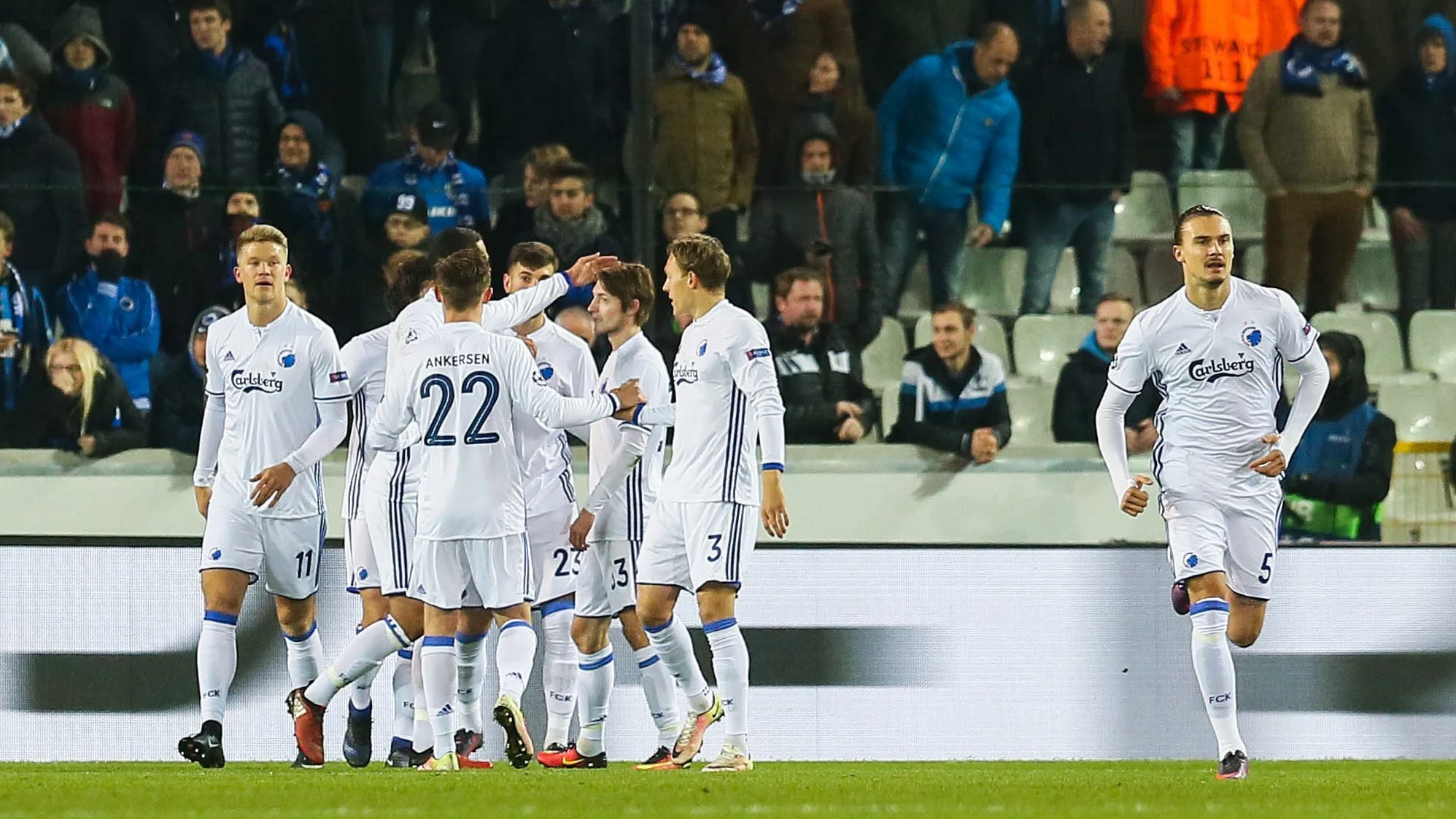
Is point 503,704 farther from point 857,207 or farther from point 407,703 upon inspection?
point 857,207

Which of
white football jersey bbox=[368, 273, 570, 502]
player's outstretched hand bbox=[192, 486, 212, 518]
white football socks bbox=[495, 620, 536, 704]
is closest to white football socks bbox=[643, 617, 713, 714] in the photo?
white football socks bbox=[495, 620, 536, 704]

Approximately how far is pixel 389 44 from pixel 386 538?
4.89 metres

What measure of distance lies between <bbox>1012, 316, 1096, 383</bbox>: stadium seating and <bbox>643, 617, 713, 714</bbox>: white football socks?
413 centimetres

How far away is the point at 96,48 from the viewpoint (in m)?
12.2

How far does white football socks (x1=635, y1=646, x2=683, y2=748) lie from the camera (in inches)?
320

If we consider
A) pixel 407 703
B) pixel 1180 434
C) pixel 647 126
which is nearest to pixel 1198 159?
pixel 647 126

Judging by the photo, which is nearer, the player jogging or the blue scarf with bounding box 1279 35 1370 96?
the player jogging

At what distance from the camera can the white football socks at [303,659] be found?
811 cm

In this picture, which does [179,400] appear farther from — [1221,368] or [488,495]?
[1221,368]

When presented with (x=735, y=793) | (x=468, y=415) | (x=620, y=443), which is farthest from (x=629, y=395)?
(x=735, y=793)

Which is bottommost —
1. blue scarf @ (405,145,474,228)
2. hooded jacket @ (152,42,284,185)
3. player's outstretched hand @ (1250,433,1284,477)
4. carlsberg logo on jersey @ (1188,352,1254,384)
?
player's outstretched hand @ (1250,433,1284,477)

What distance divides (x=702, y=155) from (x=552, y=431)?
372 cm

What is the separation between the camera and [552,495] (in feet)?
27.5

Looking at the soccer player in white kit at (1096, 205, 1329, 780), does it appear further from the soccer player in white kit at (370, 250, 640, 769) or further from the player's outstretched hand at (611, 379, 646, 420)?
the soccer player in white kit at (370, 250, 640, 769)
